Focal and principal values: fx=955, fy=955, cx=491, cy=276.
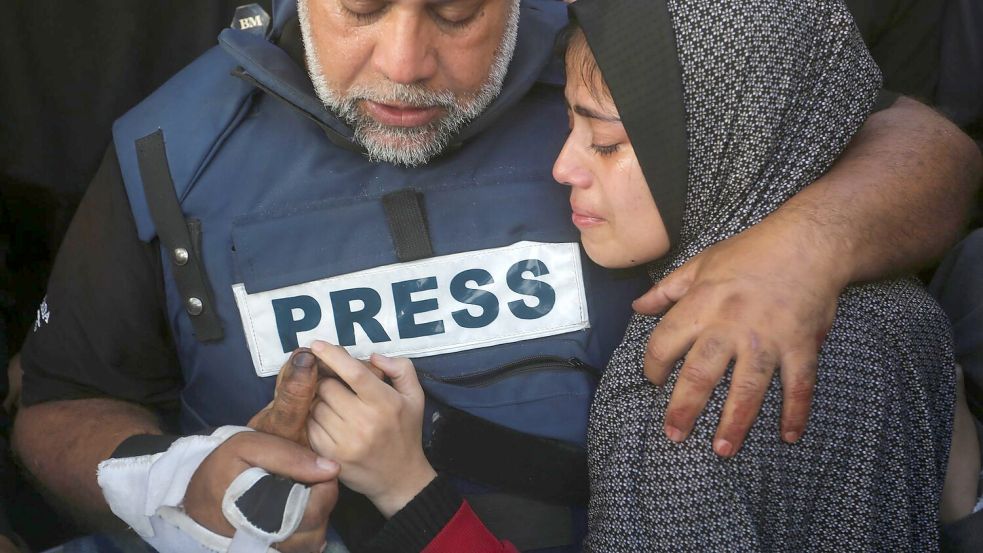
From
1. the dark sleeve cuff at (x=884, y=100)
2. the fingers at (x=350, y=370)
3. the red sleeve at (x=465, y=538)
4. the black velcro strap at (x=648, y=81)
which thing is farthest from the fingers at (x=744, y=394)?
the dark sleeve cuff at (x=884, y=100)

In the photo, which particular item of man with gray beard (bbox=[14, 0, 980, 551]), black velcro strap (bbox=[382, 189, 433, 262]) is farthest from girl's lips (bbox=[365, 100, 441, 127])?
black velcro strap (bbox=[382, 189, 433, 262])

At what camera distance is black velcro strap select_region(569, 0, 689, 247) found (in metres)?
1.47

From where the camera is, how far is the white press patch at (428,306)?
177 centimetres

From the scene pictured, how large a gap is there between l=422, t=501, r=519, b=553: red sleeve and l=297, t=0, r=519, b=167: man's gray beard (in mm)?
656

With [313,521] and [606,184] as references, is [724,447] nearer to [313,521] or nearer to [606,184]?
Result: [606,184]

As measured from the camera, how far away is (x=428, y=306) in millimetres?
1775

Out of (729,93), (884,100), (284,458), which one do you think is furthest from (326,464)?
(884,100)

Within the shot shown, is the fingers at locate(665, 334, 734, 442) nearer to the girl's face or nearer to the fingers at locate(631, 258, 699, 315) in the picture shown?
the fingers at locate(631, 258, 699, 315)

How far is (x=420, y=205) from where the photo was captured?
1.80m

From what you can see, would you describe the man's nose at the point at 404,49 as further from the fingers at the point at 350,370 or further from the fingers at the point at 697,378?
the fingers at the point at 697,378

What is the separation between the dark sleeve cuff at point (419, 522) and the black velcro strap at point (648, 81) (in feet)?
1.97

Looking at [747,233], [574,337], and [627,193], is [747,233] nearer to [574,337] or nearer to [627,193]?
[627,193]

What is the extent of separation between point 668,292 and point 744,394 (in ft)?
0.78

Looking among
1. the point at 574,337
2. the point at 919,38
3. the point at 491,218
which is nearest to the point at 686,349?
the point at 574,337
